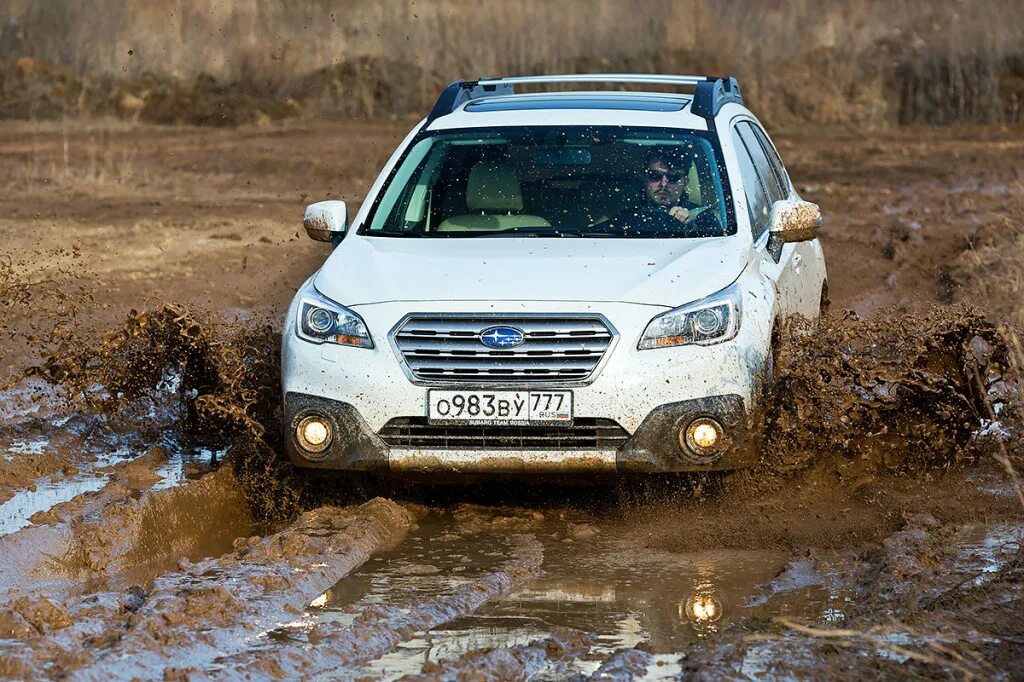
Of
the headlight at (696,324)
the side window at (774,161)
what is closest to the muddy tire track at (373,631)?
the headlight at (696,324)

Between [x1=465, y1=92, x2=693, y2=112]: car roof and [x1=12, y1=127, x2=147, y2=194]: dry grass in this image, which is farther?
[x1=12, y1=127, x2=147, y2=194]: dry grass

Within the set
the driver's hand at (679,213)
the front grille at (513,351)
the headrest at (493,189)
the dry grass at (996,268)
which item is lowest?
the dry grass at (996,268)

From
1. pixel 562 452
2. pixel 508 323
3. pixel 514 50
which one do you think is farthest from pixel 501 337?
pixel 514 50

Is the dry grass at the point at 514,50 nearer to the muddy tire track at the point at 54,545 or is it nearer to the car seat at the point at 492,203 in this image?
the car seat at the point at 492,203

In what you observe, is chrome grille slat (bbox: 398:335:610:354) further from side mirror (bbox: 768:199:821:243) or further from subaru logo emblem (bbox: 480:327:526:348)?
side mirror (bbox: 768:199:821:243)

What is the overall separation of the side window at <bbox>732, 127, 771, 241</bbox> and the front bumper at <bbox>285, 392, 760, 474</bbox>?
1226 mm

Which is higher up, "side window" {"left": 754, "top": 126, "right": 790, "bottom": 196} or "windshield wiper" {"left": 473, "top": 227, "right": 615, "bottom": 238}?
"side window" {"left": 754, "top": 126, "right": 790, "bottom": 196}

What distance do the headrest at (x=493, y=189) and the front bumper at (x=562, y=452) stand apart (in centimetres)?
152

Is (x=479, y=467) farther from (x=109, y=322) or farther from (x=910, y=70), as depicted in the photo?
(x=910, y=70)

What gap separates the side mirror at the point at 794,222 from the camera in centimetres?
729

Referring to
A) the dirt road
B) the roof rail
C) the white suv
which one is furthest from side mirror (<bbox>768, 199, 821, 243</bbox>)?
the roof rail

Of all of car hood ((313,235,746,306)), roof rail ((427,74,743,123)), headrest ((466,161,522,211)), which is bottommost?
car hood ((313,235,746,306))

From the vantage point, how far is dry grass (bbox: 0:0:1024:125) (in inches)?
1009

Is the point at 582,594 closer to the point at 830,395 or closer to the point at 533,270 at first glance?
the point at 533,270
